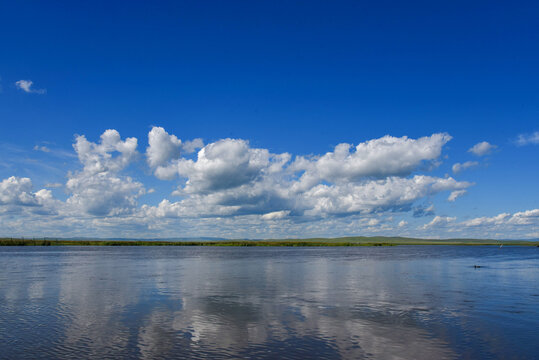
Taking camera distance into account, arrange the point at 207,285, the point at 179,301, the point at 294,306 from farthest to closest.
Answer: the point at 207,285 < the point at 179,301 < the point at 294,306

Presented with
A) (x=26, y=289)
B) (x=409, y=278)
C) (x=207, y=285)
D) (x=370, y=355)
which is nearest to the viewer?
(x=370, y=355)

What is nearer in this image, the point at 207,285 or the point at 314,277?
the point at 207,285

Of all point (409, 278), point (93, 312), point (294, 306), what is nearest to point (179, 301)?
point (93, 312)

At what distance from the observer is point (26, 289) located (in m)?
36.5

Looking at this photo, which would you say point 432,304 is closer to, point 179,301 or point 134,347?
point 179,301

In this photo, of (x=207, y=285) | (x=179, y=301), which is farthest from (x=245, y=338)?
(x=207, y=285)

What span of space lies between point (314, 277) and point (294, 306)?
20.4m

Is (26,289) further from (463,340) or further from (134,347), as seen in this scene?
(463,340)

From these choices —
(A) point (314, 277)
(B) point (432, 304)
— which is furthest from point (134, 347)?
(A) point (314, 277)

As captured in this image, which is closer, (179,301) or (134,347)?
(134,347)

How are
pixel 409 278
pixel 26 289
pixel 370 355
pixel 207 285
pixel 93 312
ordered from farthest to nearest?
pixel 409 278 → pixel 207 285 → pixel 26 289 → pixel 93 312 → pixel 370 355

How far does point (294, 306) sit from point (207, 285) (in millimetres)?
14387

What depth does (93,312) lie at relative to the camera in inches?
1040

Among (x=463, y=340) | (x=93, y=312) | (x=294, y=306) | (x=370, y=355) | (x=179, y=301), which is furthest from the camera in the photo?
(x=179, y=301)
